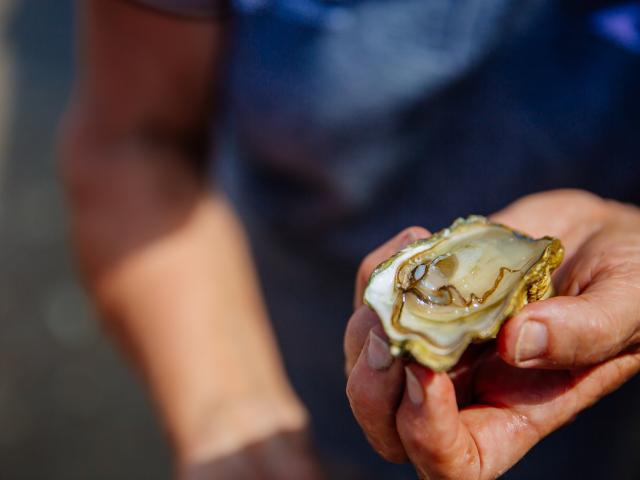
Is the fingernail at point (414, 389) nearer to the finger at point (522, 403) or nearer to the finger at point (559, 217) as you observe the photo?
the finger at point (522, 403)

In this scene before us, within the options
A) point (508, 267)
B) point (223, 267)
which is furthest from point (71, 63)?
point (508, 267)

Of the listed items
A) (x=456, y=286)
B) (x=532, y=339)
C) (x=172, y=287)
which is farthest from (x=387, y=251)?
(x=172, y=287)

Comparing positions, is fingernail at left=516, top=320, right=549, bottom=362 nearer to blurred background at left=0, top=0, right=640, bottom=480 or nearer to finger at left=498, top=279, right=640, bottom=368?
finger at left=498, top=279, right=640, bottom=368

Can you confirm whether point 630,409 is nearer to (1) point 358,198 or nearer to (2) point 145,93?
(1) point 358,198

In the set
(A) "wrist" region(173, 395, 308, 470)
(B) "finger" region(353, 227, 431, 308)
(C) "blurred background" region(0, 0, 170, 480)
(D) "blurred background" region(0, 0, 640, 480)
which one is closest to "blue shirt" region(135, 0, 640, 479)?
(A) "wrist" region(173, 395, 308, 470)

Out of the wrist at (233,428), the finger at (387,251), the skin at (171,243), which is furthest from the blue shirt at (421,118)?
the finger at (387,251)

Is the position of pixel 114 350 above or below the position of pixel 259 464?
below
